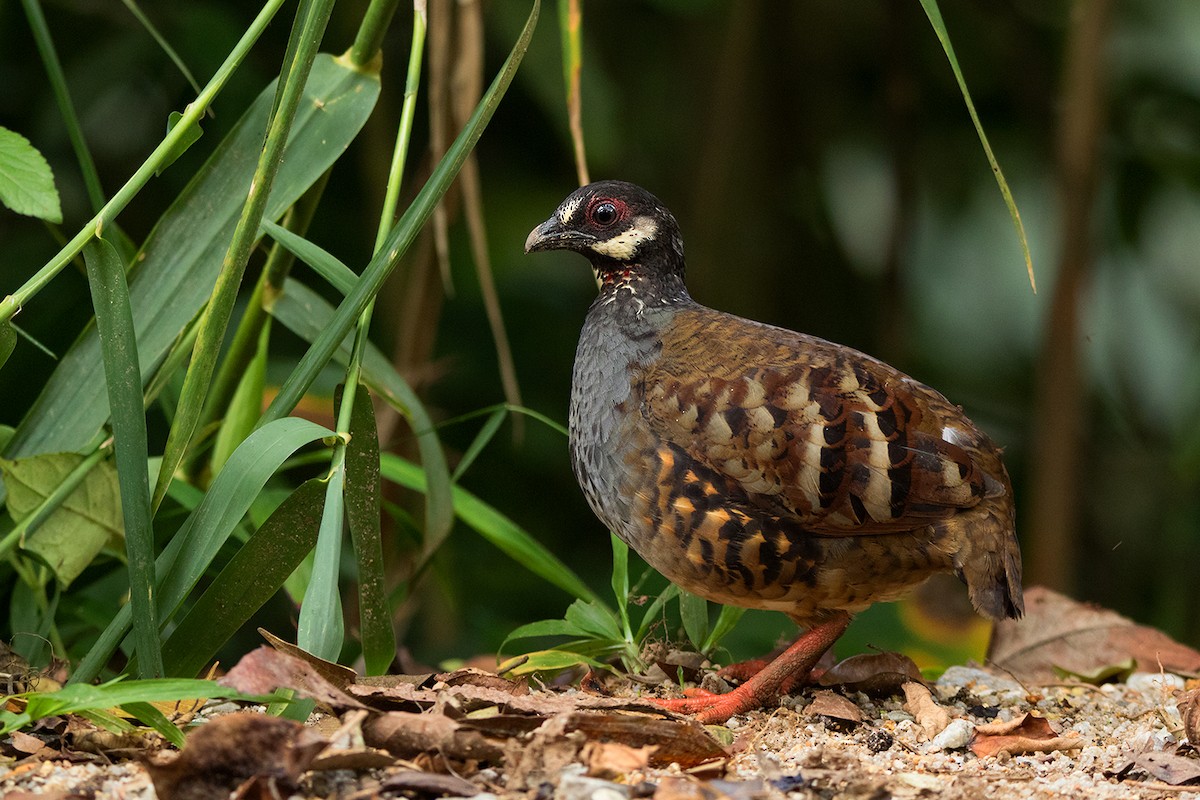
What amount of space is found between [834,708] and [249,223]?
5.15 ft

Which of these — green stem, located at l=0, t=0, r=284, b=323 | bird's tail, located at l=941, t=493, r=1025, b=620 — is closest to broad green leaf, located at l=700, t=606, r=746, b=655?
bird's tail, located at l=941, t=493, r=1025, b=620

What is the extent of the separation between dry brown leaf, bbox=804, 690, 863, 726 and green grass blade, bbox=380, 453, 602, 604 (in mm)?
660

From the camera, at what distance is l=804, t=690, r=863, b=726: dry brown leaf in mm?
→ 2750

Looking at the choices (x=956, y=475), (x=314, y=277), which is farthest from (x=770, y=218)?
(x=956, y=475)

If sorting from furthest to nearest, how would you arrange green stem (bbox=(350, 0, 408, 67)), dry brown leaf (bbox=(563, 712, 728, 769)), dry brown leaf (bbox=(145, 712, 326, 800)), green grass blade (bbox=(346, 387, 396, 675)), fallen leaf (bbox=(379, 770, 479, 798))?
green stem (bbox=(350, 0, 408, 67)) < green grass blade (bbox=(346, 387, 396, 675)) < dry brown leaf (bbox=(563, 712, 728, 769)) < fallen leaf (bbox=(379, 770, 479, 798)) < dry brown leaf (bbox=(145, 712, 326, 800))

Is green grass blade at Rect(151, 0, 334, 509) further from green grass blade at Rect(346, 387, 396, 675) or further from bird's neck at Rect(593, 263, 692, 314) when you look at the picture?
bird's neck at Rect(593, 263, 692, 314)

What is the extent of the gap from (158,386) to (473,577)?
273cm

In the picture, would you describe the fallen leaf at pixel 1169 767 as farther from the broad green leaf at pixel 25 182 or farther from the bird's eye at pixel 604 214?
the broad green leaf at pixel 25 182

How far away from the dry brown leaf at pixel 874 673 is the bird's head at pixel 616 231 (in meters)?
1.07

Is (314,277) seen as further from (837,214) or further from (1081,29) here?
(1081,29)

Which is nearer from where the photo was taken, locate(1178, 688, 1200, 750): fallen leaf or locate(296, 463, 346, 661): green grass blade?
locate(296, 463, 346, 661): green grass blade

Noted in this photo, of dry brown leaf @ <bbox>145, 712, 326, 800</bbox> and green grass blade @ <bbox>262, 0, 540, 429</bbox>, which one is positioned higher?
green grass blade @ <bbox>262, 0, 540, 429</bbox>

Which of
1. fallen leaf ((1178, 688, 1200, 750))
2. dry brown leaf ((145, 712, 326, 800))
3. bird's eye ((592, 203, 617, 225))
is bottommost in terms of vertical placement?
fallen leaf ((1178, 688, 1200, 750))

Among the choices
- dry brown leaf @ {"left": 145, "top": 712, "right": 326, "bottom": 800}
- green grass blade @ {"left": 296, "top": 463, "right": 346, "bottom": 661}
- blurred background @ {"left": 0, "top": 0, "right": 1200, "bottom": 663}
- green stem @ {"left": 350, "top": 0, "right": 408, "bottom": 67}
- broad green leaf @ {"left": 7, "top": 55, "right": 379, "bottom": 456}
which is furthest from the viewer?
blurred background @ {"left": 0, "top": 0, "right": 1200, "bottom": 663}
